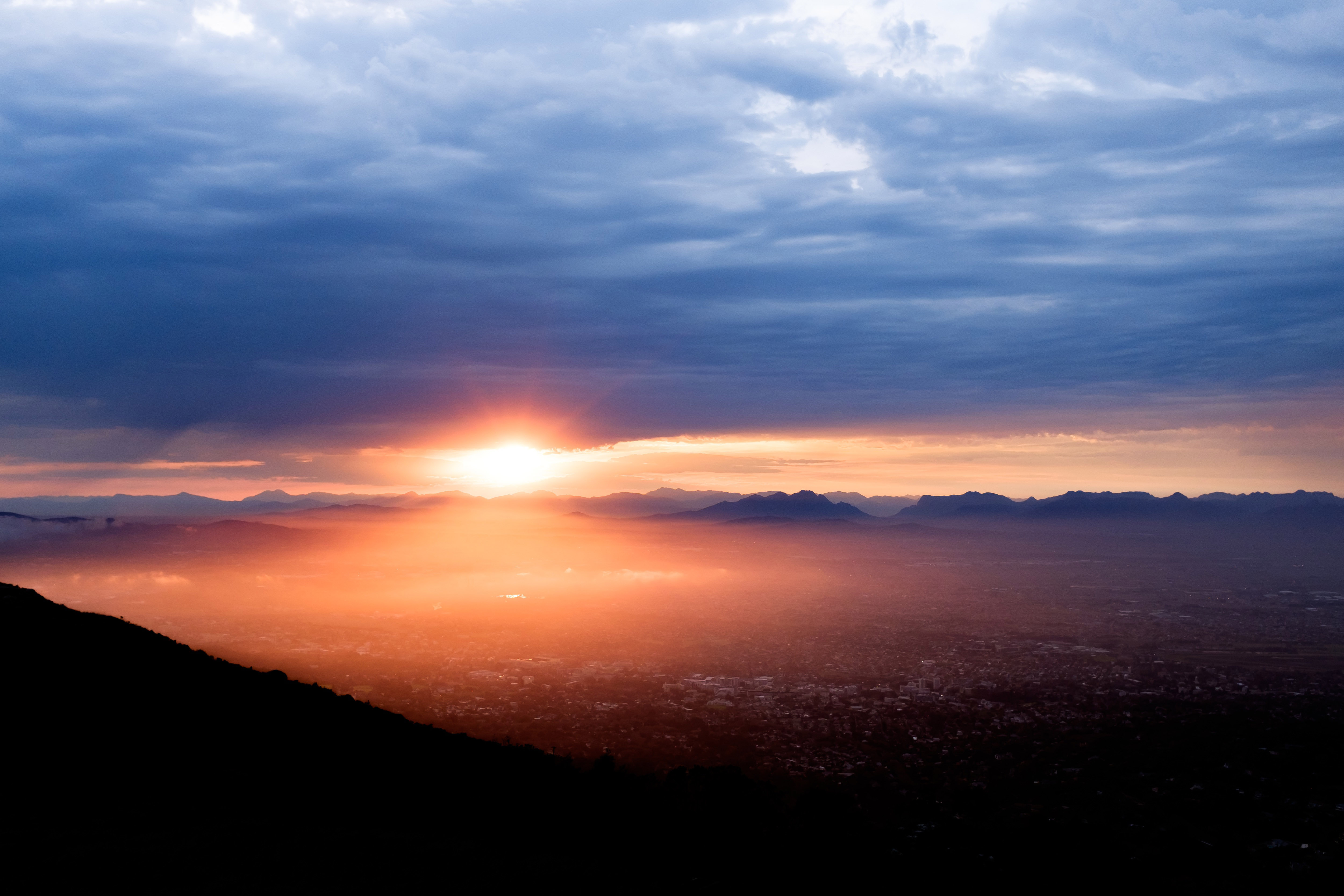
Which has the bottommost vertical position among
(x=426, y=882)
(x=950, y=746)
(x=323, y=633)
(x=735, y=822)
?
(x=323, y=633)

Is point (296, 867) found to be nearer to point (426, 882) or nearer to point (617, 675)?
point (426, 882)

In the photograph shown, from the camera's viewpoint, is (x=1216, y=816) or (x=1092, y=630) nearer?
(x=1216, y=816)

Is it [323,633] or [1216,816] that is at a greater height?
[1216,816]

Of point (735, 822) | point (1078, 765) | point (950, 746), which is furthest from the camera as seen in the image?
point (950, 746)

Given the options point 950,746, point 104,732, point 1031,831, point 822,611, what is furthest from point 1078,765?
point 822,611

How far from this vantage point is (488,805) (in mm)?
25984

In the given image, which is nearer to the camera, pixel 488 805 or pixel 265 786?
pixel 265 786

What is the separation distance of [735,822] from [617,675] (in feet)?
209

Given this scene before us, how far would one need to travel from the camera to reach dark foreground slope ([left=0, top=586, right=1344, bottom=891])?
19812 millimetres

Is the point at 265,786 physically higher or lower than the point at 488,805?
higher

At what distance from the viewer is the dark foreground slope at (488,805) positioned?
19.8m

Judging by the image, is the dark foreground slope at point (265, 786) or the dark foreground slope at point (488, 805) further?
the dark foreground slope at point (488, 805)

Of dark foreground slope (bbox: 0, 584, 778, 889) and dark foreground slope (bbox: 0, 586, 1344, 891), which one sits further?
dark foreground slope (bbox: 0, 586, 1344, 891)

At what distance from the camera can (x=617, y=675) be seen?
95.0 m
